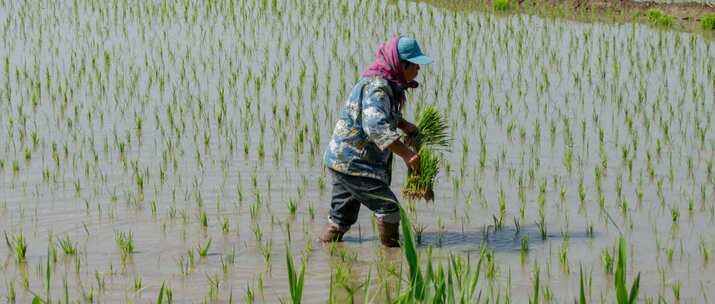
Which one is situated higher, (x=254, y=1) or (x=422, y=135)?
(x=254, y=1)

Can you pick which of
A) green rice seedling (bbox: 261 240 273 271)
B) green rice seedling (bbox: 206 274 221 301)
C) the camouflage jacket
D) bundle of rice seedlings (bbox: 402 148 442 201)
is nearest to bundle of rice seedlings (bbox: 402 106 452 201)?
bundle of rice seedlings (bbox: 402 148 442 201)

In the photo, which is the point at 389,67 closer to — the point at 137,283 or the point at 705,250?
the point at 137,283

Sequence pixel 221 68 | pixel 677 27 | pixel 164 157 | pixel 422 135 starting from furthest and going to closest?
pixel 677 27, pixel 221 68, pixel 164 157, pixel 422 135

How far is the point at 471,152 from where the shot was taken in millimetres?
6105

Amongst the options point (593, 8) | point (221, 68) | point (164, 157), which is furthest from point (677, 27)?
point (164, 157)

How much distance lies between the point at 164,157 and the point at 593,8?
642 cm

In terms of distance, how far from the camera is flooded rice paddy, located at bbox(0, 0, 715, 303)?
13.7ft

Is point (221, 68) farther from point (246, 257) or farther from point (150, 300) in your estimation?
point (150, 300)

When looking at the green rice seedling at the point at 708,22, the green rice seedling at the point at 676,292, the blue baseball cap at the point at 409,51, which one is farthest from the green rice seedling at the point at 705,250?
the green rice seedling at the point at 708,22

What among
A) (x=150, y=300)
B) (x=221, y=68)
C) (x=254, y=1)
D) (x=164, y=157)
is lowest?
(x=150, y=300)

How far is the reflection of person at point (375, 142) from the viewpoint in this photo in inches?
164

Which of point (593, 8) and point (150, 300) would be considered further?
point (593, 8)

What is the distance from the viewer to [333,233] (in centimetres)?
456

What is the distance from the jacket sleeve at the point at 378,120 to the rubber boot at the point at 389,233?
376 millimetres
